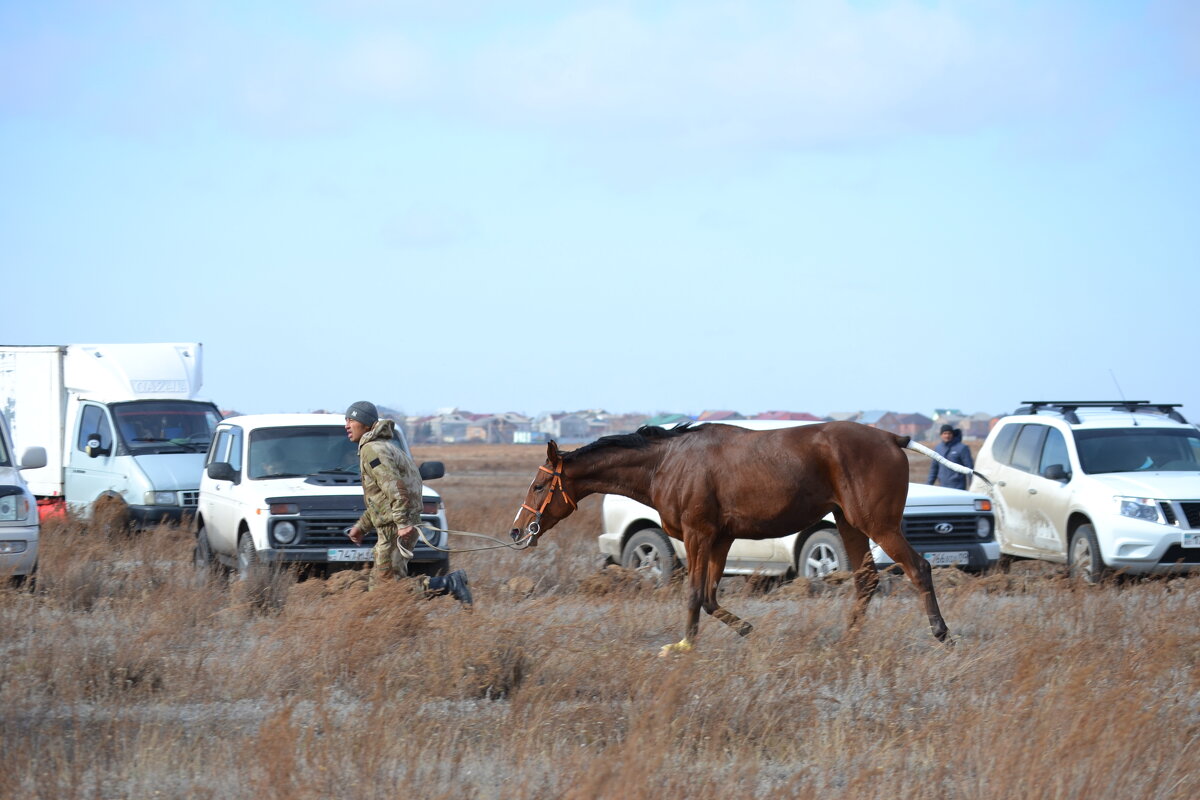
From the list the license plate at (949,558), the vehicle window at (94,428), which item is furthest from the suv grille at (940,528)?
the vehicle window at (94,428)

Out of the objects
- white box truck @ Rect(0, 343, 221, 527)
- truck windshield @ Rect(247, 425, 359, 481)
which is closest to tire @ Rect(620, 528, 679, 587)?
truck windshield @ Rect(247, 425, 359, 481)

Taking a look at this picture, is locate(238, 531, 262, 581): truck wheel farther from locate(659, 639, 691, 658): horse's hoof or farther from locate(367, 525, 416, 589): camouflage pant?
locate(659, 639, 691, 658): horse's hoof

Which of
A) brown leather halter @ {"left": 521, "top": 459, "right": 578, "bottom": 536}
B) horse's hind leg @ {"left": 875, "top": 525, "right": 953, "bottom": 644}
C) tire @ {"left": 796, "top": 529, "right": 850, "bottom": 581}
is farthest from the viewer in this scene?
tire @ {"left": 796, "top": 529, "right": 850, "bottom": 581}

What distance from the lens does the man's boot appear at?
9.87m

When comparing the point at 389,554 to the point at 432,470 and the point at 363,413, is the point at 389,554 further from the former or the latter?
the point at 432,470

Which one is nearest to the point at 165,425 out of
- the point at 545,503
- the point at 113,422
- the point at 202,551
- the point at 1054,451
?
the point at 113,422

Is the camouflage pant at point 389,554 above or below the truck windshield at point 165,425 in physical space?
below

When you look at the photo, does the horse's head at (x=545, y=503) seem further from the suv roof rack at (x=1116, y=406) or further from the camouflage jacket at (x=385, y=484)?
the suv roof rack at (x=1116, y=406)

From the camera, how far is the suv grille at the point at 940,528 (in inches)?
502

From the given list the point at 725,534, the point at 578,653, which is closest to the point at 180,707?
the point at 578,653

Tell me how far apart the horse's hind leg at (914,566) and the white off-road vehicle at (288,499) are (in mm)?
3829

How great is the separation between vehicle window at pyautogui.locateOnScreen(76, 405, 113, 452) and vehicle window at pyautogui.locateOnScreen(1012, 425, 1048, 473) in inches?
474

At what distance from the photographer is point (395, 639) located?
805 cm

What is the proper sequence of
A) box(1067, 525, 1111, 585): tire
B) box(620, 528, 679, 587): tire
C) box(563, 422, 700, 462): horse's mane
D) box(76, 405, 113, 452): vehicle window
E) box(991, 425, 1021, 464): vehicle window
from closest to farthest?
box(563, 422, 700, 462): horse's mane < box(1067, 525, 1111, 585): tire < box(620, 528, 679, 587): tire < box(991, 425, 1021, 464): vehicle window < box(76, 405, 113, 452): vehicle window
